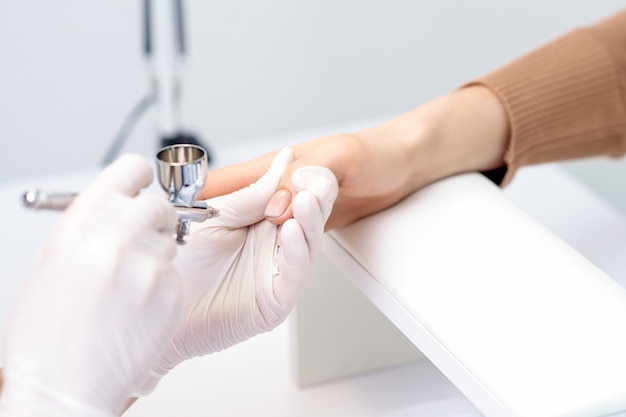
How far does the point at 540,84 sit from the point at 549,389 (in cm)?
50

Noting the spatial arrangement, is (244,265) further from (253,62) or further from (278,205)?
(253,62)

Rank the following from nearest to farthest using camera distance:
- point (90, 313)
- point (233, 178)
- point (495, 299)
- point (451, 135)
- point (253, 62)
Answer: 1. point (90, 313)
2. point (495, 299)
3. point (233, 178)
4. point (451, 135)
5. point (253, 62)

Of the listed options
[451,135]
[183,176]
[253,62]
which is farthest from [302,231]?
[253,62]

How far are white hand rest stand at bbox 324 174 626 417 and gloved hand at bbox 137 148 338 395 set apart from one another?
87 millimetres

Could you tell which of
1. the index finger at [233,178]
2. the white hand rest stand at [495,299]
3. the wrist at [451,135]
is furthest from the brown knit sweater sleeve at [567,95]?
the index finger at [233,178]

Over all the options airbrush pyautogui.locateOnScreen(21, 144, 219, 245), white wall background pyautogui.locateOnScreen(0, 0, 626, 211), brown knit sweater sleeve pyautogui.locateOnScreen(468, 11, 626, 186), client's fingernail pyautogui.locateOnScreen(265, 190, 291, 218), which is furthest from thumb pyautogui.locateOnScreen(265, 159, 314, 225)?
white wall background pyautogui.locateOnScreen(0, 0, 626, 211)

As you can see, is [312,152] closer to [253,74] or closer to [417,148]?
[417,148]

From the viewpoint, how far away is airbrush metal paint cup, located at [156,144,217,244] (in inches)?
23.5

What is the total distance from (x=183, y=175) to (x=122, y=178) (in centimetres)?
4

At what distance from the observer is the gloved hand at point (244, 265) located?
2.35 feet

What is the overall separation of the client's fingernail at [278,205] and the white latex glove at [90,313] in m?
0.19

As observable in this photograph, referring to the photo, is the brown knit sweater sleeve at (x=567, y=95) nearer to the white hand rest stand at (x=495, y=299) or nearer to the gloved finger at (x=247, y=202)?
the white hand rest stand at (x=495, y=299)

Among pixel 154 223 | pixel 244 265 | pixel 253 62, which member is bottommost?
pixel 253 62

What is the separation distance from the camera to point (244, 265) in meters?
0.77
